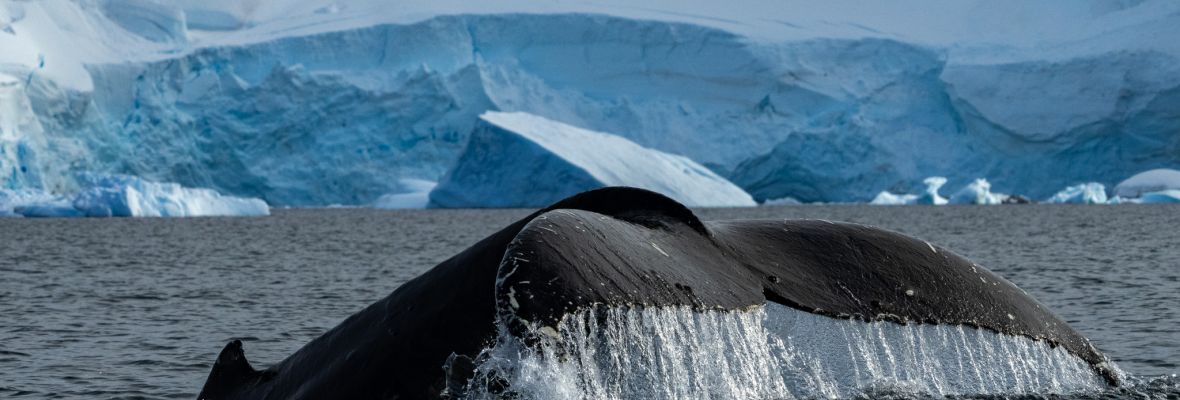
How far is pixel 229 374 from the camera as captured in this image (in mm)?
3645

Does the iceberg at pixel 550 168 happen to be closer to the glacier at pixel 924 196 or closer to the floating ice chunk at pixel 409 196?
the floating ice chunk at pixel 409 196

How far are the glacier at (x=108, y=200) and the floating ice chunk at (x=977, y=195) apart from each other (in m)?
26.6

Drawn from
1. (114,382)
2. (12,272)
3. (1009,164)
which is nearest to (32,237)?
(12,272)

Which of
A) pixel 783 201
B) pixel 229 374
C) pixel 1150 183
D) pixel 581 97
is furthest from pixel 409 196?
pixel 229 374

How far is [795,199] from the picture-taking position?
50.4 m

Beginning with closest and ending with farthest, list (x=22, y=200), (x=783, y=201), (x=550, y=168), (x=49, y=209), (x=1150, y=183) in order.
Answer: (x=550, y=168)
(x=49, y=209)
(x=22, y=200)
(x=1150, y=183)
(x=783, y=201)

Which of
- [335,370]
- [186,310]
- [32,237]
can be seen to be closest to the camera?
[335,370]

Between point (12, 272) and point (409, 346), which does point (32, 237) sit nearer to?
point (12, 272)

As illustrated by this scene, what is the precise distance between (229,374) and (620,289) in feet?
4.87

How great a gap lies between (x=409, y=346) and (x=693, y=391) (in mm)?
1149

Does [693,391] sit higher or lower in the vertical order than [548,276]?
lower

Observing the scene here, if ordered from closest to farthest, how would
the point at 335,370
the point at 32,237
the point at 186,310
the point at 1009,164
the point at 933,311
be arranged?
Answer: 1. the point at 335,370
2. the point at 933,311
3. the point at 186,310
4. the point at 32,237
5. the point at 1009,164

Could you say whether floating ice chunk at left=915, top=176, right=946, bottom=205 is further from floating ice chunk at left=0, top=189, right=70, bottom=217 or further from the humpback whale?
the humpback whale

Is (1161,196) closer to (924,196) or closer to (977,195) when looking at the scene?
(977,195)
